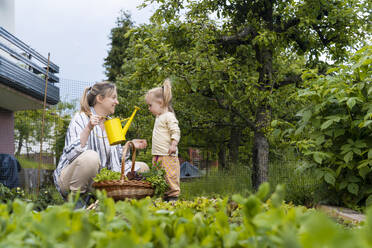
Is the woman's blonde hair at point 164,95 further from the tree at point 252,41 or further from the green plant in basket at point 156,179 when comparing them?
the green plant in basket at point 156,179

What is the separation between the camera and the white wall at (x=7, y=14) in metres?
8.59

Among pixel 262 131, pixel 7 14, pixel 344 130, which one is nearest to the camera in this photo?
pixel 344 130

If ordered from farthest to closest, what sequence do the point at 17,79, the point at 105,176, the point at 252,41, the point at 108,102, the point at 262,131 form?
the point at 17,79, the point at 262,131, the point at 252,41, the point at 108,102, the point at 105,176

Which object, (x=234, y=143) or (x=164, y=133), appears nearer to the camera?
(x=164, y=133)

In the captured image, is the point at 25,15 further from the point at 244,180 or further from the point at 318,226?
the point at 318,226

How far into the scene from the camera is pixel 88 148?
3260 millimetres

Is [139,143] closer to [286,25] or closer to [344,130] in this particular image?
[344,130]

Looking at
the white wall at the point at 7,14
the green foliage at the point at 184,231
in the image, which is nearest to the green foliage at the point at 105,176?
the green foliage at the point at 184,231

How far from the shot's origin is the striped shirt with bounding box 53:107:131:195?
2.90 meters

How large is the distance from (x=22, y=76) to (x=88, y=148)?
14.8 ft

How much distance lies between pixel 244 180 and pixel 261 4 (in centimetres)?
279

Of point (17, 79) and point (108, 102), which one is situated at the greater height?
point (17, 79)

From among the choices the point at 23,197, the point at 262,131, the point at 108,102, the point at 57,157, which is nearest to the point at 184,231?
the point at 108,102

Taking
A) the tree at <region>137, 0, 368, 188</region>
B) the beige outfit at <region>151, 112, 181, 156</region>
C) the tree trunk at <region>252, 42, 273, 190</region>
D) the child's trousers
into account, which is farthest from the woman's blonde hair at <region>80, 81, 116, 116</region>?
the tree trunk at <region>252, 42, 273, 190</region>
